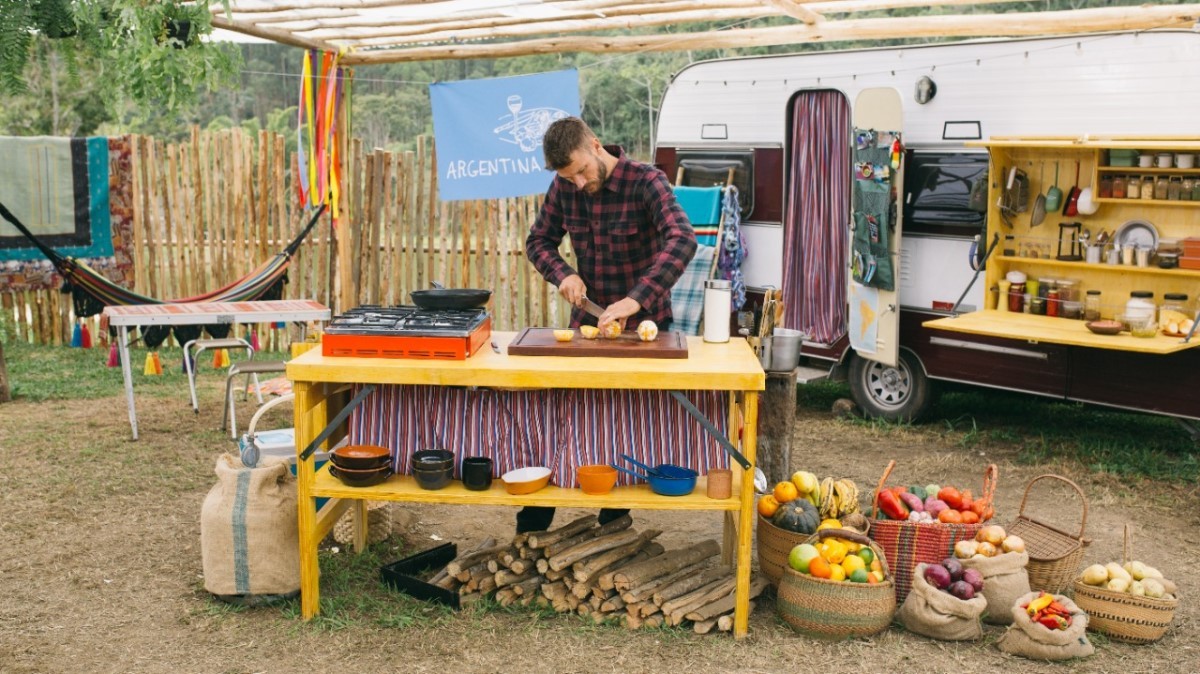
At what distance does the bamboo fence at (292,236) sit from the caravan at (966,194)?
213 cm

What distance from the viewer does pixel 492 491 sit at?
4199 mm

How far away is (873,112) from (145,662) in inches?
211

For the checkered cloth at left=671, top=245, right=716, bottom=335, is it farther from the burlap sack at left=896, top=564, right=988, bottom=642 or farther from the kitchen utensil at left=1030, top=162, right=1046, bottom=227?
the burlap sack at left=896, top=564, right=988, bottom=642

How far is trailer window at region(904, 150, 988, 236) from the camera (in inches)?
275

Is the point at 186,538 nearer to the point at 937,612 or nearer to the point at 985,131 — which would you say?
the point at 937,612

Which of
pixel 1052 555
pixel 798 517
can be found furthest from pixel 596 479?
pixel 1052 555

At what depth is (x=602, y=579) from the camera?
435 cm

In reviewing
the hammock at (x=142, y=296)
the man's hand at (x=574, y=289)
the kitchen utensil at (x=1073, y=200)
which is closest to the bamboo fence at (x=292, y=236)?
the hammock at (x=142, y=296)

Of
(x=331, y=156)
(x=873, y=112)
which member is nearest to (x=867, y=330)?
(x=873, y=112)

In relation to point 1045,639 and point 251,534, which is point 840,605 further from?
point 251,534

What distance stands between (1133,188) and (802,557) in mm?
3584

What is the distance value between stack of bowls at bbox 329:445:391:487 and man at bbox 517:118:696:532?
0.80m

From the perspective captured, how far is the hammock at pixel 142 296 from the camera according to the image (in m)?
7.54

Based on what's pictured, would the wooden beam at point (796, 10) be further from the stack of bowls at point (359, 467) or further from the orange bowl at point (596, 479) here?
the stack of bowls at point (359, 467)
